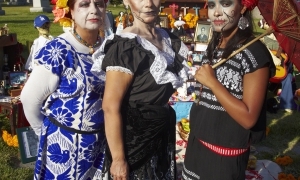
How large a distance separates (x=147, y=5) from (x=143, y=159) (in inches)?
34.3

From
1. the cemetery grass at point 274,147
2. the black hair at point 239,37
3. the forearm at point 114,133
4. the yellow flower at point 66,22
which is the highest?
the yellow flower at point 66,22

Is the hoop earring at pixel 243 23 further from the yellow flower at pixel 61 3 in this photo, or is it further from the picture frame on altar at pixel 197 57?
the picture frame on altar at pixel 197 57

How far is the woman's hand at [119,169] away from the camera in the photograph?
5.74 feet

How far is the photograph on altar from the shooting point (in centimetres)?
701

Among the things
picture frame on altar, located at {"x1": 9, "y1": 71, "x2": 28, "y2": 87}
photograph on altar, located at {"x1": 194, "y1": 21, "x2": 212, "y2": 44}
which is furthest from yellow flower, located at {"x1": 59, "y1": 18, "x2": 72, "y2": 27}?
photograph on altar, located at {"x1": 194, "y1": 21, "x2": 212, "y2": 44}

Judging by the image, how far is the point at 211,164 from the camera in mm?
1910

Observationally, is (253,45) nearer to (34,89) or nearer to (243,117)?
(243,117)

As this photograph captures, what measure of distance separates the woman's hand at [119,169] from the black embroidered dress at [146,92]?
7cm

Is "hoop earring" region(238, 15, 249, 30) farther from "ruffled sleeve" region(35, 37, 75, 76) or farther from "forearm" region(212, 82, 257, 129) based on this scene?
"ruffled sleeve" region(35, 37, 75, 76)

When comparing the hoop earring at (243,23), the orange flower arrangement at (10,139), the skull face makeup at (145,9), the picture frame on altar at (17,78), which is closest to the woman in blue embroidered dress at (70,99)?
the skull face makeup at (145,9)

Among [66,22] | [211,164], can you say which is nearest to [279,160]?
[211,164]

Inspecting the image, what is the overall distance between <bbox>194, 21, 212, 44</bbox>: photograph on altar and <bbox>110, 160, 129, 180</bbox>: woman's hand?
5605 millimetres

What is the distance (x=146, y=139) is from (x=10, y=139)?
3.30 meters

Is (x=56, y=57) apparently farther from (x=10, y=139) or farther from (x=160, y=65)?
(x=10, y=139)
